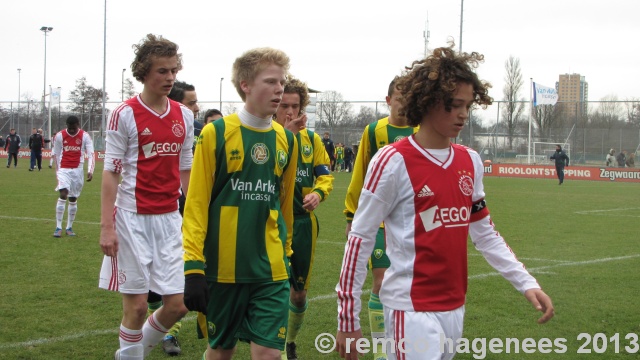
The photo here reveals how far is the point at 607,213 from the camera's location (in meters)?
19.8

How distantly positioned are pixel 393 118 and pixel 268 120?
2.33m

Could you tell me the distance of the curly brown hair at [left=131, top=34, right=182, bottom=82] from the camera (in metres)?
5.40

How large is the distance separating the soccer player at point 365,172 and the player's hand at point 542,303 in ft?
8.69

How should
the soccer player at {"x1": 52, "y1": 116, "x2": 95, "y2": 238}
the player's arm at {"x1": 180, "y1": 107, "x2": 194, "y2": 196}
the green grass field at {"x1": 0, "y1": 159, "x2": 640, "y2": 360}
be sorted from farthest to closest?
the soccer player at {"x1": 52, "y1": 116, "x2": 95, "y2": 238}
the green grass field at {"x1": 0, "y1": 159, "x2": 640, "y2": 360}
the player's arm at {"x1": 180, "y1": 107, "x2": 194, "y2": 196}

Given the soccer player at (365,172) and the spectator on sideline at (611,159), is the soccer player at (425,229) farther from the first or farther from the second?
the spectator on sideline at (611,159)

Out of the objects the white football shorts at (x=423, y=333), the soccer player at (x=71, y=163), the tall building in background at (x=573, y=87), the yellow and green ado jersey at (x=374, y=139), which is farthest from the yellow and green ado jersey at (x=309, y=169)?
the tall building in background at (x=573, y=87)

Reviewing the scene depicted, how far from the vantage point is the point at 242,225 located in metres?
4.23

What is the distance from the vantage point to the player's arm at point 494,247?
142 inches

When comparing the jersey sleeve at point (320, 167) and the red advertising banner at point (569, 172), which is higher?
the jersey sleeve at point (320, 167)

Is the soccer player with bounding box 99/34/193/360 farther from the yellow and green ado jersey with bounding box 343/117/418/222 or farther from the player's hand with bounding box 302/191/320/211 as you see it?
the yellow and green ado jersey with bounding box 343/117/418/222

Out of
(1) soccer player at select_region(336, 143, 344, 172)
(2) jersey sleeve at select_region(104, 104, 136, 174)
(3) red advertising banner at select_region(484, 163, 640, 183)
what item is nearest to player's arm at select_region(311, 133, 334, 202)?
(2) jersey sleeve at select_region(104, 104, 136, 174)

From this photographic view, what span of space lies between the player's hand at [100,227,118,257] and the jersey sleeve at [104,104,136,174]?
47 cm

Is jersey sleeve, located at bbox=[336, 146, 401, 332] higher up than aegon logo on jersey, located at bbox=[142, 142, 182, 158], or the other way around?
aegon logo on jersey, located at bbox=[142, 142, 182, 158]

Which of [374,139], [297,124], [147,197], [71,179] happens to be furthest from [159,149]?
[71,179]
